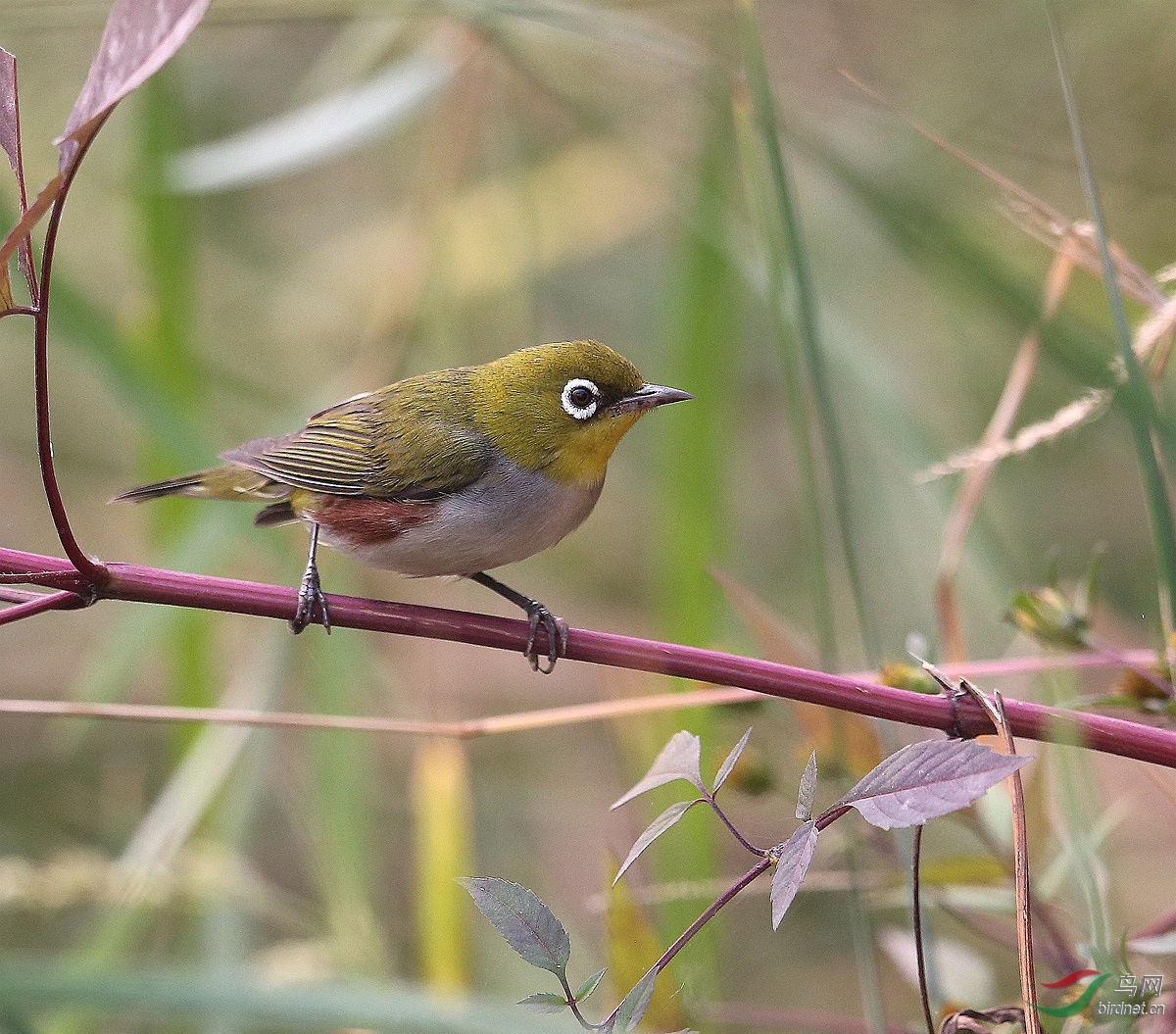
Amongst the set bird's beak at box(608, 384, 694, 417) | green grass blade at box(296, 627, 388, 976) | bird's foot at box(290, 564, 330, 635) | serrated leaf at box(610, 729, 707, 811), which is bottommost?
green grass blade at box(296, 627, 388, 976)

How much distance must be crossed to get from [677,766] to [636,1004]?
10.9 inches

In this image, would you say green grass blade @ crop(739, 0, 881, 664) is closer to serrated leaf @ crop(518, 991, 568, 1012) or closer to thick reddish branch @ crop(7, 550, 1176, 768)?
thick reddish branch @ crop(7, 550, 1176, 768)

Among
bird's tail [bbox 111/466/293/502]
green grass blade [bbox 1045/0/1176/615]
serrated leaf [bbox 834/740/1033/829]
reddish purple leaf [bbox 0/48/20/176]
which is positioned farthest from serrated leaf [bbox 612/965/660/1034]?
bird's tail [bbox 111/466/293/502]

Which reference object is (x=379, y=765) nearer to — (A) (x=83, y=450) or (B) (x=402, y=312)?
(A) (x=83, y=450)

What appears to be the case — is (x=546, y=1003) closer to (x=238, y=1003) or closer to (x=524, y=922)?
(x=524, y=922)

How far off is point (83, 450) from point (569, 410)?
→ 3562mm

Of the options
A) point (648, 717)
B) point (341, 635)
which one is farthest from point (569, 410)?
point (341, 635)

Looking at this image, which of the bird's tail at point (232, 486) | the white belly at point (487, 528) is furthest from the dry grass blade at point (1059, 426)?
the bird's tail at point (232, 486)

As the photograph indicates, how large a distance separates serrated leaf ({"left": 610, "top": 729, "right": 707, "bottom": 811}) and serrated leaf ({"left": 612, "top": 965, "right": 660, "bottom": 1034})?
0.20 m

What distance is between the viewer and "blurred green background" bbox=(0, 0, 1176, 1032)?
228 centimetres

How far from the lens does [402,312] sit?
4.12 meters

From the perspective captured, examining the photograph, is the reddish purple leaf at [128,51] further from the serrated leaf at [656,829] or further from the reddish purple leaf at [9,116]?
the serrated leaf at [656,829]

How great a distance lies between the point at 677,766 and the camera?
4.66 feet

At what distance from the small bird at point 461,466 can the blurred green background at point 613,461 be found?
27 centimetres
